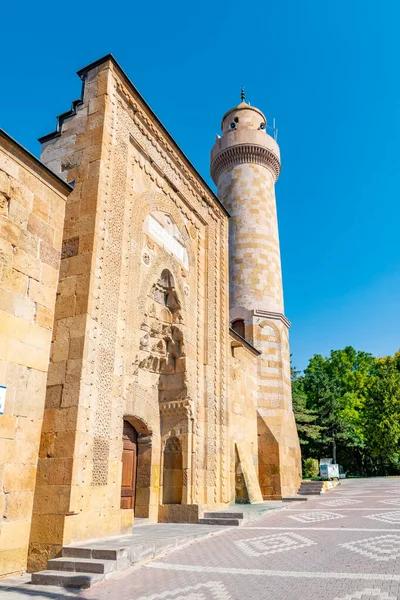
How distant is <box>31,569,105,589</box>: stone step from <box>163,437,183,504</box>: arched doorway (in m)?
4.56

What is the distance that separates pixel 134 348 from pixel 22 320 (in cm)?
286

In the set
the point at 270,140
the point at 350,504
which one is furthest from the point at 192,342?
the point at 270,140

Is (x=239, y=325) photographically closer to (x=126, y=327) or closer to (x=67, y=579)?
(x=126, y=327)

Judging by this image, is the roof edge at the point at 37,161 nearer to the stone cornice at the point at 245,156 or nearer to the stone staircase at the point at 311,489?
the stone cornice at the point at 245,156

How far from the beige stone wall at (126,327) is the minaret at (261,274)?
4.53 m

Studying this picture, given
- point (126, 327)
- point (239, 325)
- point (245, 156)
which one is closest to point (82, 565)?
point (126, 327)

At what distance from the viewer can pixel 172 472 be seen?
959 cm

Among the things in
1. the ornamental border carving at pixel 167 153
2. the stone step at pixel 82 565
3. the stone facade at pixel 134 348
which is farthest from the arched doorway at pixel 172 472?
the ornamental border carving at pixel 167 153

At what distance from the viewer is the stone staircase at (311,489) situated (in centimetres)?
1648

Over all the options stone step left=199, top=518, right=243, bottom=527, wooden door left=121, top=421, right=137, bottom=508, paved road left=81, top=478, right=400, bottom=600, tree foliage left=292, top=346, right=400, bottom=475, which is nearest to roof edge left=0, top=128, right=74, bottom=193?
wooden door left=121, top=421, right=137, bottom=508

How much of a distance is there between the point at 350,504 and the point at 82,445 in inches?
371

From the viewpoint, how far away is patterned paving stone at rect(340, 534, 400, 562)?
5.56 meters

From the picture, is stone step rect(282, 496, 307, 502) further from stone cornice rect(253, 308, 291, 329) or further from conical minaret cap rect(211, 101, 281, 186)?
conical minaret cap rect(211, 101, 281, 186)

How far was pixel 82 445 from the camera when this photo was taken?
20.1 ft
